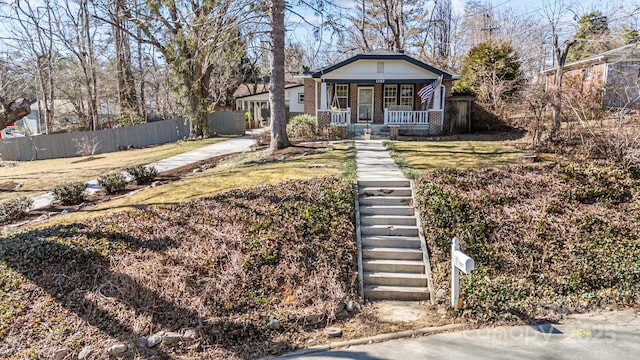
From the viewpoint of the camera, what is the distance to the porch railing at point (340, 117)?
18.9 m

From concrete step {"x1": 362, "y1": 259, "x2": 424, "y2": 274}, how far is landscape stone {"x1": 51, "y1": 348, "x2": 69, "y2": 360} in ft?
14.3

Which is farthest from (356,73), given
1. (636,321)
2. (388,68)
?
(636,321)

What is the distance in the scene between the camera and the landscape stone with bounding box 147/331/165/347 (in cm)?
509

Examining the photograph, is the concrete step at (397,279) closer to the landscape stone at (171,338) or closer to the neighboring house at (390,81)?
the landscape stone at (171,338)

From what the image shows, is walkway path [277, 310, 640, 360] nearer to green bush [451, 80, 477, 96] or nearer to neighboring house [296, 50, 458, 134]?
neighboring house [296, 50, 458, 134]

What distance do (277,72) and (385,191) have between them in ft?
21.0

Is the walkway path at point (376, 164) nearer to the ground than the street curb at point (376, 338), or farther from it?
farther from it

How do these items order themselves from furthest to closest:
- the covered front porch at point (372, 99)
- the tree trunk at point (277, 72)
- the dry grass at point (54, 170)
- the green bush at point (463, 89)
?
the covered front porch at point (372, 99) < the green bush at point (463, 89) < the dry grass at point (54, 170) < the tree trunk at point (277, 72)

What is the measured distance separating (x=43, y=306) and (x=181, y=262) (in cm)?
191

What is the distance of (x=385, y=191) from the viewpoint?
8.48m

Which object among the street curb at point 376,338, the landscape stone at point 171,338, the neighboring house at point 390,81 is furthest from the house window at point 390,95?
the landscape stone at point 171,338

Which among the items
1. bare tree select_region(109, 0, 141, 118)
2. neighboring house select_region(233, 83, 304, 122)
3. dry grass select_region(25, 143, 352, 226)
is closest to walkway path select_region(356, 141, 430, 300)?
dry grass select_region(25, 143, 352, 226)

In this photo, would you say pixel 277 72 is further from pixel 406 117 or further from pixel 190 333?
pixel 190 333

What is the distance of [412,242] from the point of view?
280 inches
